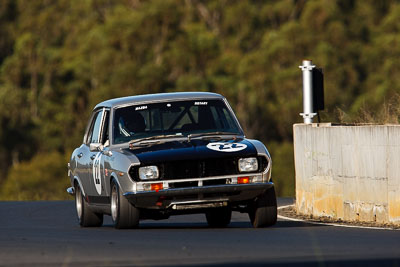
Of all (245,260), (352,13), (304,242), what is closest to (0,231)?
(304,242)

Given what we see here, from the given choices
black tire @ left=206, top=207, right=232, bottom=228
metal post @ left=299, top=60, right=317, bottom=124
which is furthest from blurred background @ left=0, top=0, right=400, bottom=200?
black tire @ left=206, top=207, right=232, bottom=228

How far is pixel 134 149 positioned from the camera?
14.7 metres

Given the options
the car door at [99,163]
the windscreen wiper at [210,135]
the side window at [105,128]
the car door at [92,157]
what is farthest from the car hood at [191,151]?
the car door at [92,157]

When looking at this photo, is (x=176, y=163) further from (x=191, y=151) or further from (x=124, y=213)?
(x=124, y=213)

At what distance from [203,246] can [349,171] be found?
19.2 feet

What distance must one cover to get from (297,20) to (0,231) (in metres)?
66.3

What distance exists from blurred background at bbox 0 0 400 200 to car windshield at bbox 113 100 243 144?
41.0 m

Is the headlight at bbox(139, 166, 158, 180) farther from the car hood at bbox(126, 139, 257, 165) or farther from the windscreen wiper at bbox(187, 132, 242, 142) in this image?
the windscreen wiper at bbox(187, 132, 242, 142)

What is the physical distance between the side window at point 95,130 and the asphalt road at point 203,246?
131cm

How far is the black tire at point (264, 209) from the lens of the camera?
14.6 metres

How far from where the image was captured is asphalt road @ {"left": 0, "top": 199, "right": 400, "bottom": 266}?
403 inches

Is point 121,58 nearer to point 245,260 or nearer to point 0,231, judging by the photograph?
point 0,231

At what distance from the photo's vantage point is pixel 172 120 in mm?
15453

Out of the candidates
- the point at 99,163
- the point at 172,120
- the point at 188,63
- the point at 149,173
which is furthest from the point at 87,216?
the point at 188,63
